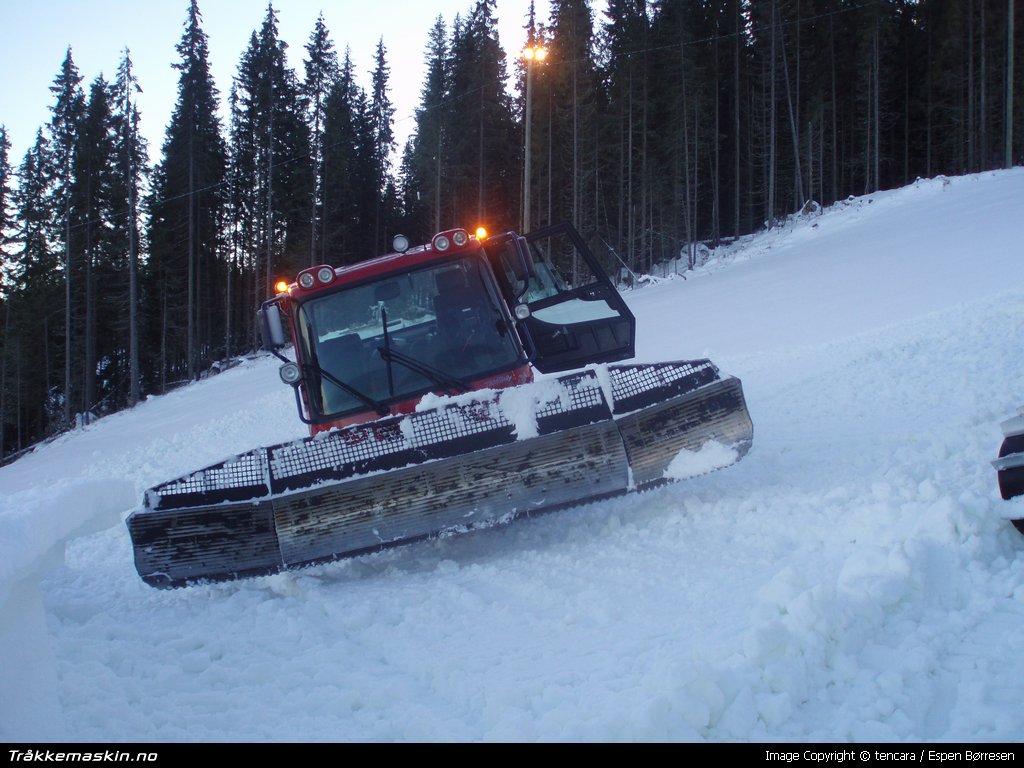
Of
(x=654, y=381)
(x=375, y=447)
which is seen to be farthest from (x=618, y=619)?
(x=375, y=447)

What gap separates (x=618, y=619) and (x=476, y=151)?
1441 inches

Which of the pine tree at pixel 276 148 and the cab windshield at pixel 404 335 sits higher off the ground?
the pine tree at pixel 276 148

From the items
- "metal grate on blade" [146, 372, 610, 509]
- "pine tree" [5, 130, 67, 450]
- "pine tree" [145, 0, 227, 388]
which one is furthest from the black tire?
"pine tree" [5, 130, 67, 450]

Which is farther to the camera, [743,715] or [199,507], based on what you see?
[199,507]

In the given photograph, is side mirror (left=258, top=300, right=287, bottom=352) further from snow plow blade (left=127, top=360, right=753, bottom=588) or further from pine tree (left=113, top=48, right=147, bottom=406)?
pine tree (left=113, top=48, right=147, bottom=406)

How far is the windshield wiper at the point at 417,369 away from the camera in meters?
4.91

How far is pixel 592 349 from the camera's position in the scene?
19.0 ft

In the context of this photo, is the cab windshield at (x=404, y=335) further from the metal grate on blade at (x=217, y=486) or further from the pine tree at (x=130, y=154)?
the pine tree at (x=130, y=154)

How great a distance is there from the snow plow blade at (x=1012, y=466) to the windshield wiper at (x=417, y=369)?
304 cm

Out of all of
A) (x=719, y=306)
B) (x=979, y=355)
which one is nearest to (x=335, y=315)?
(x=979, y=355)

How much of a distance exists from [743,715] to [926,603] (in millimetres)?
1064

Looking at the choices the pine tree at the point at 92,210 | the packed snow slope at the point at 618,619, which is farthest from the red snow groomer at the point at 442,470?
the pine tree at the point at 92,210

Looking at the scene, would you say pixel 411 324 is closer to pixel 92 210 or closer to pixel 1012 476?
pixel 1012 476

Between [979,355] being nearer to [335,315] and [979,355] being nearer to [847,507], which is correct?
[847,507]
